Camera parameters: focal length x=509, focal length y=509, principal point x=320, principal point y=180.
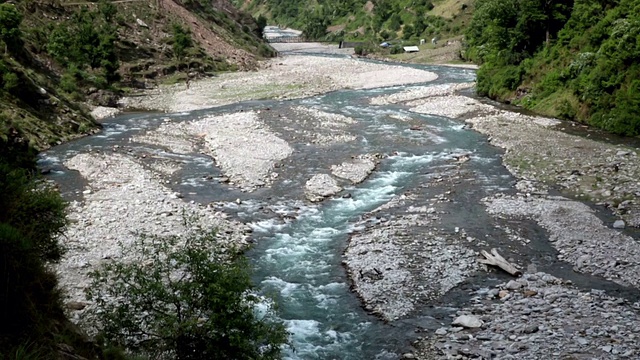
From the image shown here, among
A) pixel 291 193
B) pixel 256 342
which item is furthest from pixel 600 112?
pixel 256 342

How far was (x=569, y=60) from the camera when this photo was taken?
39844 millimetres

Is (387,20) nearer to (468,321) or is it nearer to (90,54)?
(90,54)

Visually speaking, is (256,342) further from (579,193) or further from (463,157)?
(463,157)

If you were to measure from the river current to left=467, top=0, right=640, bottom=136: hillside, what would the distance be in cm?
813

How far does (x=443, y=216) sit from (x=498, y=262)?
14.7ft

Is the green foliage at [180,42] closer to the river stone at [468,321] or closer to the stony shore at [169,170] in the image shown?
the stony shore at [169,170]

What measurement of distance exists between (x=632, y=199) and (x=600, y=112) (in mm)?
14891

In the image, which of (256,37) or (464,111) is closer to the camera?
(464,111)

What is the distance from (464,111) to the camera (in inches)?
1612

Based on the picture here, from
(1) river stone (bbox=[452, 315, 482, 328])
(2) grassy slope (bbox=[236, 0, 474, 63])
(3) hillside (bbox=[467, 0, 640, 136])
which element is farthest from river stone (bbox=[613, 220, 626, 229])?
(2) grassy slope (bbox=[236, 0, 474, 63])

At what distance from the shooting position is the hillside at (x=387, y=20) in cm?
10856

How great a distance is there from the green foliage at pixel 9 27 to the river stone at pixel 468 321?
133 feet

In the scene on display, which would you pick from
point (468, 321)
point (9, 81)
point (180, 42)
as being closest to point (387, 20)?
point (180, 42)

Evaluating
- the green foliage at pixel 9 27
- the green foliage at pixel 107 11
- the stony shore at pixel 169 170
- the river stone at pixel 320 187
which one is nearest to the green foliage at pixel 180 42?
the green foliage at pixel 107 11
